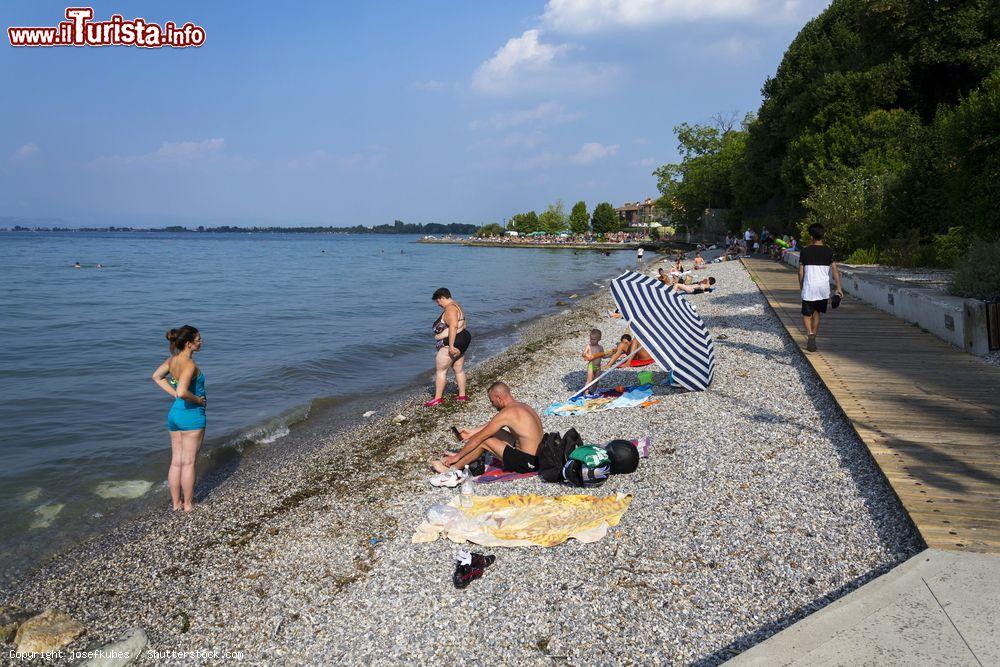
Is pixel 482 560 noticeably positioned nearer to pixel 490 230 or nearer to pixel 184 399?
pixel 184 399

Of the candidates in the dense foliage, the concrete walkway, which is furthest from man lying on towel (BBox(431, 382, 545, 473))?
the dense foliage

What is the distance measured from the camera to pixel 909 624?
336 centimetres

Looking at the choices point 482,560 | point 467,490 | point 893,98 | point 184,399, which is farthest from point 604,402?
point 893,98

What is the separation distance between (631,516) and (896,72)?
35829 mm

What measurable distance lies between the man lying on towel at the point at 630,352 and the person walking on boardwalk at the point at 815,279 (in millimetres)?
2538

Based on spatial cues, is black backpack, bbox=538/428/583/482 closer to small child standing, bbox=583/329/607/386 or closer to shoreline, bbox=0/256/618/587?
small child standing, bbox=583/329/607/386

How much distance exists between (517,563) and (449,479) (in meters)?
1.89

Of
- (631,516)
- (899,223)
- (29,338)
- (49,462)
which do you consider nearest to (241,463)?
(49,462)

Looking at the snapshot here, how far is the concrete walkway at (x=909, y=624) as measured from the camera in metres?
3.14

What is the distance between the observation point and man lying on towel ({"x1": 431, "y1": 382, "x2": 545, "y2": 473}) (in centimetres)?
651

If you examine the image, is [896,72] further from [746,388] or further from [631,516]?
[631,516]

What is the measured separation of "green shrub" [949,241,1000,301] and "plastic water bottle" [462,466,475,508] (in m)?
Result: 9.40

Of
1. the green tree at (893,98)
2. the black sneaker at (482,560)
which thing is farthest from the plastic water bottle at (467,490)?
the green tree at (893,98)

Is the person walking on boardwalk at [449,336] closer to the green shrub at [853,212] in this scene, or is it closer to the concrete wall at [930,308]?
the concrete wall at [930,308]
